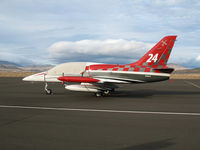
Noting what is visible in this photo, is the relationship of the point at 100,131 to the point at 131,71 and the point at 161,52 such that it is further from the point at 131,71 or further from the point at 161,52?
the point at 161,52

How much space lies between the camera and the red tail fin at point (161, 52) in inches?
586

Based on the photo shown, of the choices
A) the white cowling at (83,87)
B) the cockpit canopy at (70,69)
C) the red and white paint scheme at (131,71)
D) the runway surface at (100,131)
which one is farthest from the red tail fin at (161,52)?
the runway surface at (100,131)

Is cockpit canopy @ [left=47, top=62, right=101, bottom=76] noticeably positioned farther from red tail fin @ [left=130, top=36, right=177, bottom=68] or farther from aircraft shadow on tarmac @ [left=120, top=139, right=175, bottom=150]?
aircraft shadow on tarmac @ [left=120, top=139, right=175, bottom=150]

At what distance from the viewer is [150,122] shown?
23.9ft

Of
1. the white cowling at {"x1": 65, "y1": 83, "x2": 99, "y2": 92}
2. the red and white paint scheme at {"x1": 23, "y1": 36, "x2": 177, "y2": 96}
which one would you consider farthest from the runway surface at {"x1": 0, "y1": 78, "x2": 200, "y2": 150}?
the red and white paint scheme at {"x1": 23, "y1": 36, "x2": 177, "y2": 96}

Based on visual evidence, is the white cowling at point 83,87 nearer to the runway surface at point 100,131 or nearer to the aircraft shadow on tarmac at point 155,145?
the runway surface at point 100,131

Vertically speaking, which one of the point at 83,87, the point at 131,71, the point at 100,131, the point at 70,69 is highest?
the point at 70,69

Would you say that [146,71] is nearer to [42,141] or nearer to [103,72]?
[103,72]

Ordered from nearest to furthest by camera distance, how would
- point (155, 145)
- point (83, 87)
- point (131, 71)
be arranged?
1. point (155, 145)
2. point (83, 87)
3. point (131, 71)

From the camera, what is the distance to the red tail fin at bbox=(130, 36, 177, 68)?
14.9 meters

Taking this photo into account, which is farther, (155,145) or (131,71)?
(131,71)

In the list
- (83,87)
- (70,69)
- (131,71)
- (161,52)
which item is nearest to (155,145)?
(83,87)

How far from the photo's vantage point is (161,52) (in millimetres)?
14977

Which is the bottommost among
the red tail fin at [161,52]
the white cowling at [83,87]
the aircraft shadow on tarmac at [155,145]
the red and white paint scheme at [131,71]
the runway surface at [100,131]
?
the runway surface at [100,131]
